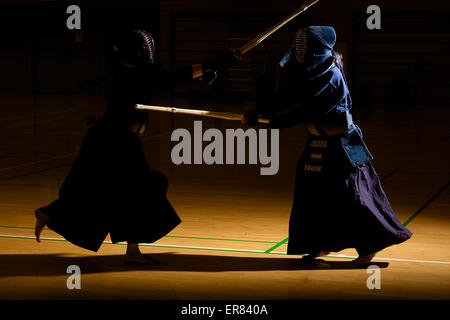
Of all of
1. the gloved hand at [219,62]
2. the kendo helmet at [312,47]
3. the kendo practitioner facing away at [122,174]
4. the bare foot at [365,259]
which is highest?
the kendo helmet at [312,47]

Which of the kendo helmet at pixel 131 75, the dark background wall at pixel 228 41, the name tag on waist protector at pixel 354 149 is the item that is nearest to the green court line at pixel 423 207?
the name tag on waist protector at pixel 354 149

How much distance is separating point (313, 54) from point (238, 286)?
163 centimetres

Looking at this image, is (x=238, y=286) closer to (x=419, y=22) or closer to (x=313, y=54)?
(x=313, y=54)

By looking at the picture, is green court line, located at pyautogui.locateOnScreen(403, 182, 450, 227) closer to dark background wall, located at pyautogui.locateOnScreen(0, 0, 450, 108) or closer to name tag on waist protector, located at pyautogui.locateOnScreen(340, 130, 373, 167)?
name tag on waist protector, located at pyautogui.locateOnScreen(340, 130, 373, 167)

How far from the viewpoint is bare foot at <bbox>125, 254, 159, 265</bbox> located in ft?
18.9

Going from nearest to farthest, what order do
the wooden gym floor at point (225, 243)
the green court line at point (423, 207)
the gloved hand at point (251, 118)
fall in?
the wooden gym floor at point (225, 243), the gloved hand at point (251, 118), the green court line at point (423, 207)

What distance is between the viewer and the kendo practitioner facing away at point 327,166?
5.58 meters

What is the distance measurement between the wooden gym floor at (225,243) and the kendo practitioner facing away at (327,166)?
0.77 ft

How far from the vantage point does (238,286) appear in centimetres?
520

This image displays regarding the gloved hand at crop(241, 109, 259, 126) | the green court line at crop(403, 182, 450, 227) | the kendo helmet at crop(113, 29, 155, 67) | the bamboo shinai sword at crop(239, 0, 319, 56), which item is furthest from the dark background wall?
the kendo helmet at crop(113, 29, 155, 67)

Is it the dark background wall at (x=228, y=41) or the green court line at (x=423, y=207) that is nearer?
the green court line at (x=423, y=207)

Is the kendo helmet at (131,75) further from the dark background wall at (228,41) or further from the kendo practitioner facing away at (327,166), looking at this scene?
the dark background wall at (228,41)

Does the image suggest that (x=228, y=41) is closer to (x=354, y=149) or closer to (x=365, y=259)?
(x=354, y=149)

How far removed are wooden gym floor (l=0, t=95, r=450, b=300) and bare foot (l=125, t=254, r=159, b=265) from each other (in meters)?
0.07
